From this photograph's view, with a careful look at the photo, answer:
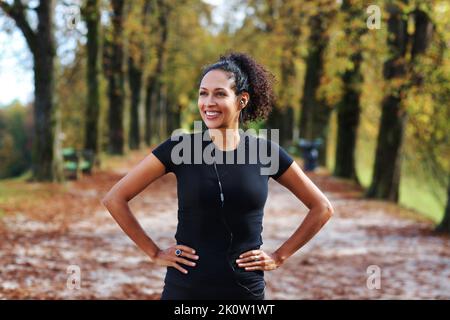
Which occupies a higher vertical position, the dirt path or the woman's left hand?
the woman's left hand

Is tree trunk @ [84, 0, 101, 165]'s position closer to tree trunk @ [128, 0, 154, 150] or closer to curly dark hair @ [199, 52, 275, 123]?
tree trunk @ [128, 0, 154, 150]

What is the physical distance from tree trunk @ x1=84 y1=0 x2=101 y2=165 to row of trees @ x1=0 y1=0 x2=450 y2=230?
4 cm

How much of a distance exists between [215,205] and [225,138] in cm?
35

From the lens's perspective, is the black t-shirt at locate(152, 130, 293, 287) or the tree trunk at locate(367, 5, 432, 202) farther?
the tree trunk at locate(367, 5, 432, 202)

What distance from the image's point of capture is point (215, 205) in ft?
8.56

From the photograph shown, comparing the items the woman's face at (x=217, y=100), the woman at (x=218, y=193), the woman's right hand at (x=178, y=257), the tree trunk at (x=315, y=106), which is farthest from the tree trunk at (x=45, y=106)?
the woman's right hand at (x=178, y=257)

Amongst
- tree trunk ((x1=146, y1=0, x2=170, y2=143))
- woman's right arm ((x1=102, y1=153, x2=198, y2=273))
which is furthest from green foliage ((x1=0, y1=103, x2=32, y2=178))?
woman's right arm ((x1=102, y1=153, x2=198, y2=273))

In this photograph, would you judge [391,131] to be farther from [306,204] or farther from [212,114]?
[212,114]

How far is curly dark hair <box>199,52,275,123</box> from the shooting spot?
2834 mm
